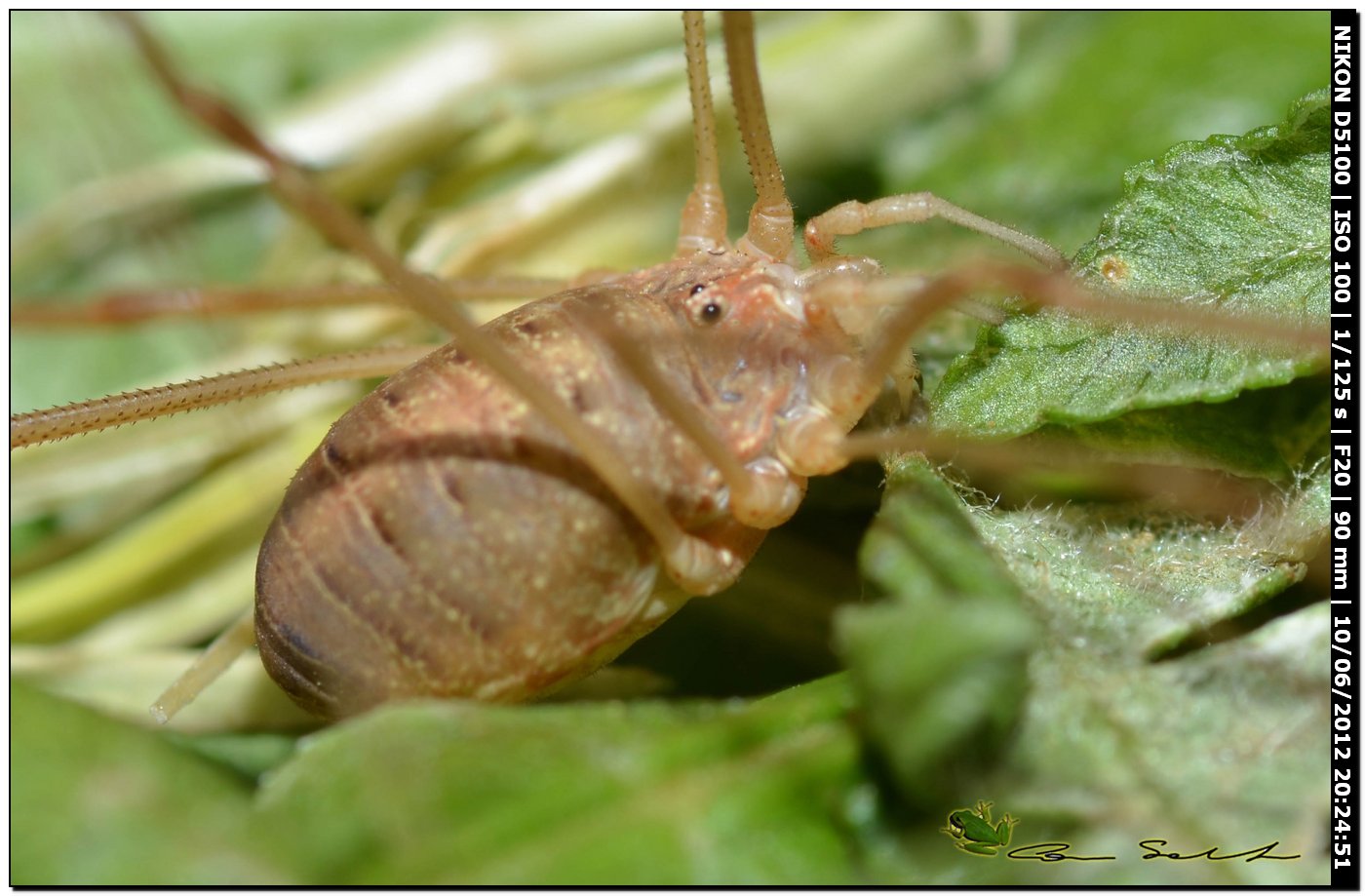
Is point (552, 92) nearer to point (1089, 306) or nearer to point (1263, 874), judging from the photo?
point (1089, 306)

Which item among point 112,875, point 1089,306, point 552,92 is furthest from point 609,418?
point 552,92

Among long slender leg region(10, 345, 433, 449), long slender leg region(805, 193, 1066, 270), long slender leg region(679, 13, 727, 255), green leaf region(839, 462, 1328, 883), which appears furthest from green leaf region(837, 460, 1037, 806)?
long slender leg region(10, 345, 433, 449)

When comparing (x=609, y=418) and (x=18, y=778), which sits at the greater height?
(x=609, y=418)

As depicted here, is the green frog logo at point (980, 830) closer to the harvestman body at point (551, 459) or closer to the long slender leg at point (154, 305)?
the harvestman body at point (551, 459)

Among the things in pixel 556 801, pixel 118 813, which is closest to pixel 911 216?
pixel 556 801

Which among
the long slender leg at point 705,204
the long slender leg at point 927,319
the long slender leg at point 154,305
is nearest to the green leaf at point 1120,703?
the long slender leg at point 927,319
